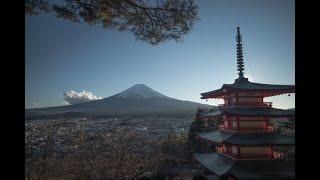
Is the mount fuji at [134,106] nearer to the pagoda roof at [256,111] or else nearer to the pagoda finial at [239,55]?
the pagoda finial at [239,55]

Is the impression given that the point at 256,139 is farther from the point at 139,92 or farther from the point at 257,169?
the point at 139,92

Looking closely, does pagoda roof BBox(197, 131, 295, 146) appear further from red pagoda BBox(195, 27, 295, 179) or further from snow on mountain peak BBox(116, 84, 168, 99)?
snow on mountain peak BBox(116, 84, 168, 99)

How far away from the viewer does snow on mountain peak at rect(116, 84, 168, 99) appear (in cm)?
13562

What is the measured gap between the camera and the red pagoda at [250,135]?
1501cm

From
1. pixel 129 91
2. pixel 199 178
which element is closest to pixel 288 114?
pixel 199 178

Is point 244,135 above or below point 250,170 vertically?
above

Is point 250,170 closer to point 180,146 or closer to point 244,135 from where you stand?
point 244,135

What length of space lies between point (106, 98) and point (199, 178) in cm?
11399

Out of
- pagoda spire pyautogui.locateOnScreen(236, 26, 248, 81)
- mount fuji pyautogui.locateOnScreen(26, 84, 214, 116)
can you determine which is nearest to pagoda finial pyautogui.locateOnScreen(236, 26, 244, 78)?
pagoda spire pyautogui.locateOnScreen(236, 26, 248, 81)

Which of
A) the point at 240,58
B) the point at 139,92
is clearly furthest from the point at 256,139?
the point at 139,92

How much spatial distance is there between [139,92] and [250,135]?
12783 cm

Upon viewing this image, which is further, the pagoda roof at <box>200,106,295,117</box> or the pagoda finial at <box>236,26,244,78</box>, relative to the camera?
the pagoda finial at <box>236,26,244,78</box>

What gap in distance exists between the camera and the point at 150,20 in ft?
16.3
